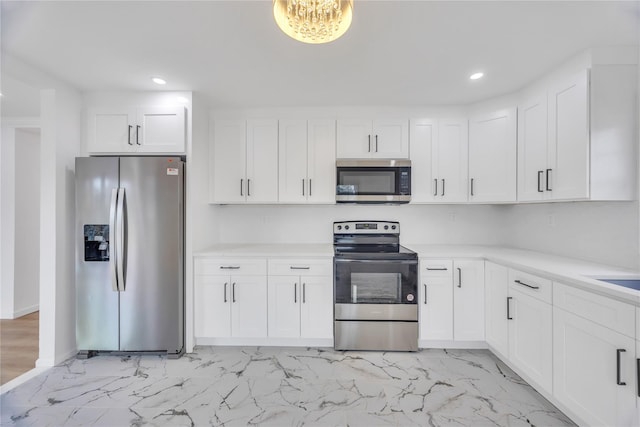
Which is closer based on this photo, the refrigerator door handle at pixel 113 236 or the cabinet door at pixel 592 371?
the cabinet door at pixel 592 371

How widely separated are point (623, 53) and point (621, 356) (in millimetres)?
1908

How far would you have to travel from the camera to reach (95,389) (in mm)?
1944

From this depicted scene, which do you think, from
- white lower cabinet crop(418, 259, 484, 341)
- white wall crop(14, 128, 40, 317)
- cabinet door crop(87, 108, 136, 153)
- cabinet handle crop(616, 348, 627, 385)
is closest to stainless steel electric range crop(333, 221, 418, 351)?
white lower cabinet crop(418, 259, 484, 341)

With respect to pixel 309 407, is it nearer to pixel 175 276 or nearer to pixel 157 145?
pixel 175 276

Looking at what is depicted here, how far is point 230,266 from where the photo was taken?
2.50m

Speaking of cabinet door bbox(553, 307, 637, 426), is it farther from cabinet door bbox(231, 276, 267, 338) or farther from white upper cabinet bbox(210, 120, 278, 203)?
white upper cabinet bbox(210, 120, 278, 203)

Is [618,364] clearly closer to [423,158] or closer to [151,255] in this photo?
[423,158]

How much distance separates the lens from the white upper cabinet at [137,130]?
2447 millimetres

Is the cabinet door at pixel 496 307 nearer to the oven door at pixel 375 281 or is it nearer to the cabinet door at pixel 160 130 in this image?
the oven door at pixel 375 281

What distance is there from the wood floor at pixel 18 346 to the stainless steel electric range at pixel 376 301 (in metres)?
2.62

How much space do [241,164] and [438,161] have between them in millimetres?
2064

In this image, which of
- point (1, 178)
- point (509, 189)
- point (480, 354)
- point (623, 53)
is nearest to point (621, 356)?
point (480, 354)

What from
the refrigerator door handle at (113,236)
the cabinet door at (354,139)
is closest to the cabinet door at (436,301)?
the cabinet door at (354,139)

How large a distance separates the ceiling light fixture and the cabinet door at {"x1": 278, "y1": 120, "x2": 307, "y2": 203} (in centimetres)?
163
